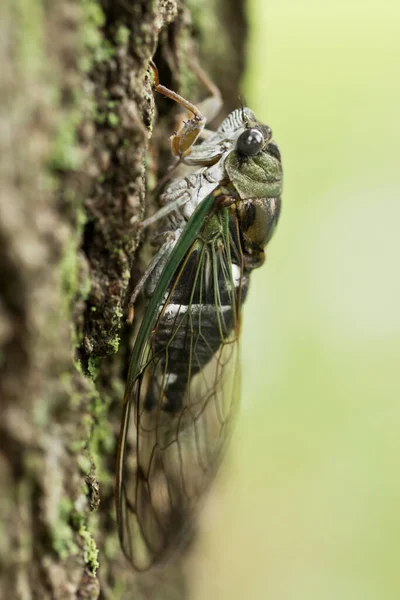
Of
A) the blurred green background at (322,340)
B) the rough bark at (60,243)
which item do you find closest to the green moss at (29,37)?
the rough bark at (60,243)

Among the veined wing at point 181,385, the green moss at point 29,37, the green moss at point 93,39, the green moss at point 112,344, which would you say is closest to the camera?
the green moss at point 29,37

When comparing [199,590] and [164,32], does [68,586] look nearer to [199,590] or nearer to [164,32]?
[164,32]

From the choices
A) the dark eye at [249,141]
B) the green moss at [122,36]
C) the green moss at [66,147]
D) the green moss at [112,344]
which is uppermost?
the green moss at [122,36]

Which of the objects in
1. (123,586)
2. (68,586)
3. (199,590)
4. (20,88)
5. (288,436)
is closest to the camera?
(20,88)

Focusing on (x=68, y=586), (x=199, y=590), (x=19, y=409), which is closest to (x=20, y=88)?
(x=19, y=409)

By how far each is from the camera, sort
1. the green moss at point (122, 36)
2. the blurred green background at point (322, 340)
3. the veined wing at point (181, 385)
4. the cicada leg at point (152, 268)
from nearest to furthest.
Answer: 1. the green moss at point (122, 36)
2. the veined wing at point (181, 385)
3. the cicada leg at point (152, 268)
4. the blurred green background at point (322, 340)

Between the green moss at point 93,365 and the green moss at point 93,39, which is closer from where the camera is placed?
the green moss at point 93,39

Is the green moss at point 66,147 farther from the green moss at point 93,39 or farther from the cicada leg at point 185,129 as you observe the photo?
the cicada leg at point 185,129
